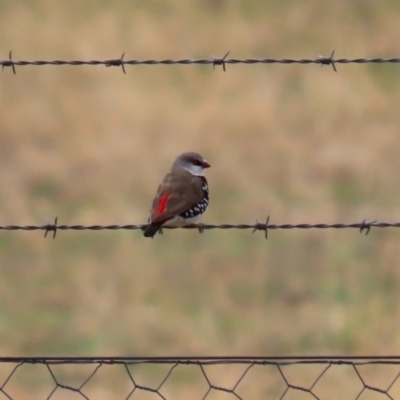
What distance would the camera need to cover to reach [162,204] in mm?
8711

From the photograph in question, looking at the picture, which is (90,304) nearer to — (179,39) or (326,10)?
(179,39)

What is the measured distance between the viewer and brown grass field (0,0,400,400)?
1370 cm

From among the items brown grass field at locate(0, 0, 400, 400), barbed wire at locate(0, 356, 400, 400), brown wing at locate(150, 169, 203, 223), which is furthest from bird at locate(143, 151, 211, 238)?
brown grass field at locate(0, 0, 400, 400)

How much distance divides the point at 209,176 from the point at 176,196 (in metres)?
8.06

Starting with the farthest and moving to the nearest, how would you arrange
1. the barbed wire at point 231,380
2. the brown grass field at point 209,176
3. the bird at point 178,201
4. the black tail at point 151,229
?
the brown grass field at point 209,176 → the barbed wire at point 231,380 → the bird at point 178,201 → the black tail at point 151,229

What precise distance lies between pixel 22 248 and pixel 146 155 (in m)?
2.95

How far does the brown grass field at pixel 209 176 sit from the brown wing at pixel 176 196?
4.03 meters

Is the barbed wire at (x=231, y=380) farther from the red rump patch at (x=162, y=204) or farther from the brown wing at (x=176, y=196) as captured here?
the red rump patch at (x=162, y=204)

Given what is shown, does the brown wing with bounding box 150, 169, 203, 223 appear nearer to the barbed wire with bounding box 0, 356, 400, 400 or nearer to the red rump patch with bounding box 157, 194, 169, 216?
the red rump patch with bounding box 157, 194, 169, 216

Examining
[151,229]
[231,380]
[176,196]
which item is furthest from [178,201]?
[231,380]

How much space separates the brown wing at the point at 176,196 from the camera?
28.3 ft

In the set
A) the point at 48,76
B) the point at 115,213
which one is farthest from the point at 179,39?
the point at 115,213

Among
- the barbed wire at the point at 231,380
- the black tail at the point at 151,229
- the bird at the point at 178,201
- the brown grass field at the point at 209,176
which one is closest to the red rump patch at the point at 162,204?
the bird at the point at 178,201

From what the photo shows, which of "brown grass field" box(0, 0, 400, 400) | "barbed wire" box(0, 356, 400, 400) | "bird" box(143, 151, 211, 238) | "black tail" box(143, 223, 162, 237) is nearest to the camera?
"black tail" box(143, 223, 162, 237)
